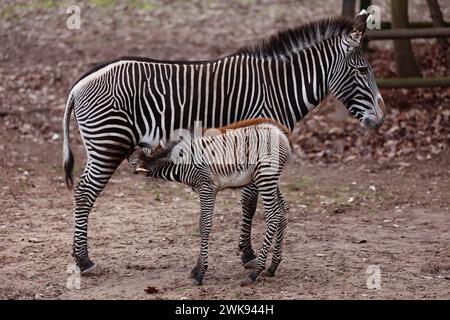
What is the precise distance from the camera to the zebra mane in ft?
28.6

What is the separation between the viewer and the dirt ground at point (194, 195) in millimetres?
8117

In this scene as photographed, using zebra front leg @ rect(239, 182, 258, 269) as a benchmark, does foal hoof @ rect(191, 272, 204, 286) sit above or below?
below

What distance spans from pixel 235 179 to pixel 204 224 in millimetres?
521

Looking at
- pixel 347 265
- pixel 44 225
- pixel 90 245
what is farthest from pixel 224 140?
pixel 44 225

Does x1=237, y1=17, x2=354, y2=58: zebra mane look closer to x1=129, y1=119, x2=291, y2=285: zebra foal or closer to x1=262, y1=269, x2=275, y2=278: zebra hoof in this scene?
x1=129, y1=119, x2=291, y2=285: zebra foal

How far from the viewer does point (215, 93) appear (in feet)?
27.8

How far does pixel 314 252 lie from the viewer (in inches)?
360

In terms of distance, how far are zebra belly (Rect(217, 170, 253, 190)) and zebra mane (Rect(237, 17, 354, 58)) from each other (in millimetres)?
1509

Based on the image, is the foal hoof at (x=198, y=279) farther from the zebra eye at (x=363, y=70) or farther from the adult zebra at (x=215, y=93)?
the zebra eye at (x=363, y=70)

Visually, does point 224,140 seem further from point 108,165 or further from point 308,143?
point 308,143

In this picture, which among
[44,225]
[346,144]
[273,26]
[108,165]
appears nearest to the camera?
[108,165]

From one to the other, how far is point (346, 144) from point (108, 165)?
626 centimetres

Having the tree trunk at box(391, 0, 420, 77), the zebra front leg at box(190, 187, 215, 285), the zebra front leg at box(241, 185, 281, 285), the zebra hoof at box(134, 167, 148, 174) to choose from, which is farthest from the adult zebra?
the tree trunk at box(391, 0, 420, 77)

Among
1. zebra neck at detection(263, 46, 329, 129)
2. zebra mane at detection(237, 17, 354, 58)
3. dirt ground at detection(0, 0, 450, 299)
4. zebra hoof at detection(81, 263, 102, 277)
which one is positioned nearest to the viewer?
dirt ground at detection(0, 0, 450, 299)
